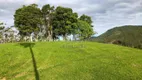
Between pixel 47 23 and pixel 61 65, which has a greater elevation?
pixel 47 23

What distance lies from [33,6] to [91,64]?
5969cm

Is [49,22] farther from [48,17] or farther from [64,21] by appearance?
[64,21]

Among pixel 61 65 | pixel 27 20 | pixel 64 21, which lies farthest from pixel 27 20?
pixel 61 65

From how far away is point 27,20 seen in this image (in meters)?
79.7

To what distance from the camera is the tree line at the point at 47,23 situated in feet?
262

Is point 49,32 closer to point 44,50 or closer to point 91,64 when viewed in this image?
point 44,50

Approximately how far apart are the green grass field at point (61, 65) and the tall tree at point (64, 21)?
131 feet

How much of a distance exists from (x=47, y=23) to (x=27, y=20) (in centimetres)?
847

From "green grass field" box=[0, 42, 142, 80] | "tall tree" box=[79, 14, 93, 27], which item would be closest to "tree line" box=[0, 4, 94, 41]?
"tall tree" box=[79, 14, 93, 27]

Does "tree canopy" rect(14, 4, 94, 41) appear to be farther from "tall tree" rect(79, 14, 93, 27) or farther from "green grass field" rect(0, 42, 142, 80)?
"green grass field" rect(0, 42, 142, 80)

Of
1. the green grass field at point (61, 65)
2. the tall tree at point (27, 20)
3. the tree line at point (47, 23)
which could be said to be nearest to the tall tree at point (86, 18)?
the tree line at point (47, 23)

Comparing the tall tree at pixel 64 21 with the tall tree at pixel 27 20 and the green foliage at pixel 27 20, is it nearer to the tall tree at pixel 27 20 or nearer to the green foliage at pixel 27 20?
the tall tree at pixel 27 20

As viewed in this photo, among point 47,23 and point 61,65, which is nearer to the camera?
point 61,65

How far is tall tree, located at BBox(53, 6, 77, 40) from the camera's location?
80312 mm
